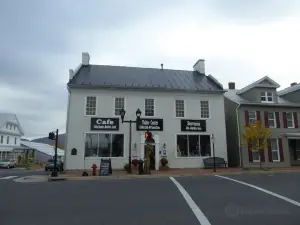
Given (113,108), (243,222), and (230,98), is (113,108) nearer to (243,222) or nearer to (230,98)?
(230,98)

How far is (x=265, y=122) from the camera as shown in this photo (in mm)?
26203

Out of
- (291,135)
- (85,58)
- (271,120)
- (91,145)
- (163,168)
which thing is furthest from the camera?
(85,58)

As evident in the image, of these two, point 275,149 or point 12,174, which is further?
point 275,149

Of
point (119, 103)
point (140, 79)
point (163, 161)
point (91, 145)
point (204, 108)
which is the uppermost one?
point (140, 79)

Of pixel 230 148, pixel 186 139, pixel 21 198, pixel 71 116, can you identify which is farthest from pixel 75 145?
pixel 230 148

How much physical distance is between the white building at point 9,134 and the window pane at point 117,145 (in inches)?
1523

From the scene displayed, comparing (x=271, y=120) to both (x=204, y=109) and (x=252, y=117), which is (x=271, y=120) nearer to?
(x=252, y=117)

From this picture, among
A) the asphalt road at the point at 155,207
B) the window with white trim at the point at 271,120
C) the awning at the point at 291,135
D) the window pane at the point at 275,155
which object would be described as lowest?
the asphalt road at the point at 155,207

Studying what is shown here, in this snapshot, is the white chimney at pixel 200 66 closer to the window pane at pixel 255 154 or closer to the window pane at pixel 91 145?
the window pane at pixel 255 154

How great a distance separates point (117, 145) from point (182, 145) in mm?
5747

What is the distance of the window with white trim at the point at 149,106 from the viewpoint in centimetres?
2438

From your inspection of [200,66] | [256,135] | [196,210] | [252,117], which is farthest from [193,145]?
[196,210]

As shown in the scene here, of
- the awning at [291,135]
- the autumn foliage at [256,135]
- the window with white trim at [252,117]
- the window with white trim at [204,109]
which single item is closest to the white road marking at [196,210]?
the autumn foliage at [256,135]

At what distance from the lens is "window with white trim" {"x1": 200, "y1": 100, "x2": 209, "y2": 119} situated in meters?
25.2
